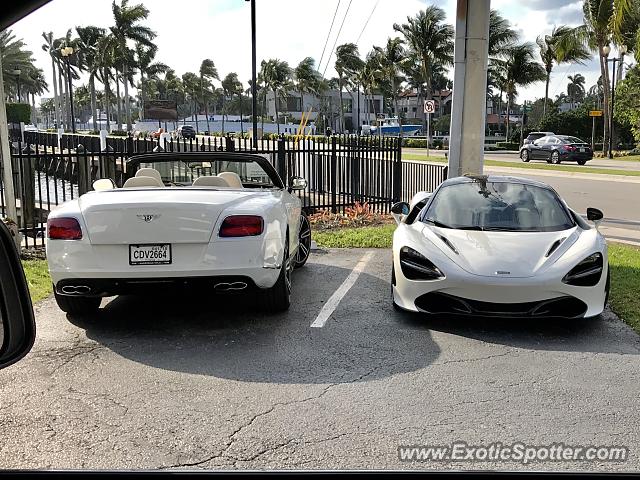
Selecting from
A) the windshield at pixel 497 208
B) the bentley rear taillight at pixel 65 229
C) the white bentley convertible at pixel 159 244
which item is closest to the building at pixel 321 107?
the windshield at pixel 497 208

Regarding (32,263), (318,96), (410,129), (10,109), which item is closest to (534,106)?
(410,129)

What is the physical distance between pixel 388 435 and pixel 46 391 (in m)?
2.27

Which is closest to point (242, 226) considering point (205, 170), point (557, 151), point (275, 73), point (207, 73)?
point (205, 170)

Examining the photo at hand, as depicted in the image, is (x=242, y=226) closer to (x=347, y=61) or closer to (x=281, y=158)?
(x=281, y=158)

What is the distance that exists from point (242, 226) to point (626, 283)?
4610 mm

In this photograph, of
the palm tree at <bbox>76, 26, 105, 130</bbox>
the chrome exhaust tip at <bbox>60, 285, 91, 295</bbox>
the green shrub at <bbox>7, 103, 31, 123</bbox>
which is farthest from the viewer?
the palm tree at <bbox>76, 26, 105, 130</bbox>

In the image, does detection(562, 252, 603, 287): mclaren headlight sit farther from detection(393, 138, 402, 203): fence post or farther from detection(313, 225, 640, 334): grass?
detection(393, 138, 402, 203): fence post

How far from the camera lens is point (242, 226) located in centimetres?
562

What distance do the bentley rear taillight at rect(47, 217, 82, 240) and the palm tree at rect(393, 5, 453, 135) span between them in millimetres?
52526

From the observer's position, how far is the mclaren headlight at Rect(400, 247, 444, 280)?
19.3ft

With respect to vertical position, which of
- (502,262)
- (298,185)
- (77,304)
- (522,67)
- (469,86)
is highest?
(522,67)

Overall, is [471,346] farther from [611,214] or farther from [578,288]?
[611,214]

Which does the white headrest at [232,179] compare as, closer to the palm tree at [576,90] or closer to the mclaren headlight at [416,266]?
the mclaren headlight at [416,266]

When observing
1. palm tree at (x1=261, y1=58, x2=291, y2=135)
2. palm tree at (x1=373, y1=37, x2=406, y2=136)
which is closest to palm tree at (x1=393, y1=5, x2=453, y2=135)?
palm tree at (x1=373, y1=37, x2=406, y2=136)
